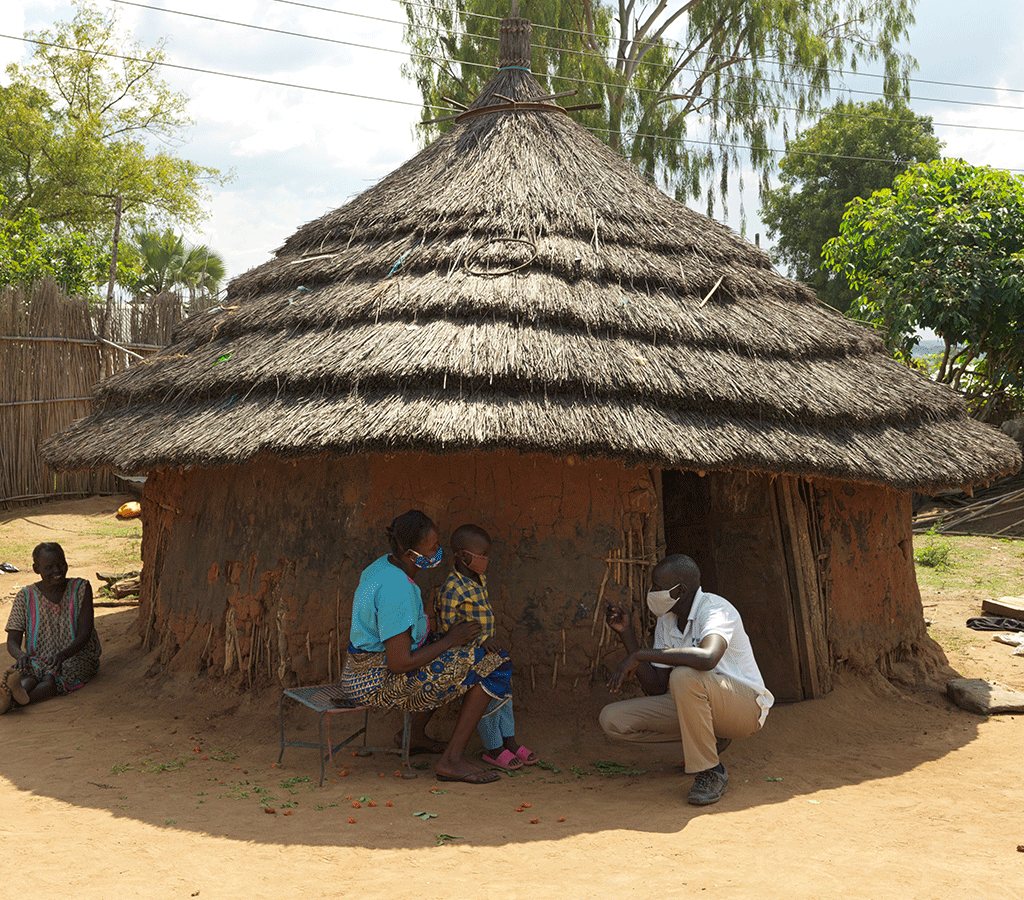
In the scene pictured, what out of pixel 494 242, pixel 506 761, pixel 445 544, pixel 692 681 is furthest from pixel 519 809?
pixel 494 242

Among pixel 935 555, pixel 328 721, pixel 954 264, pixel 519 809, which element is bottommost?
pixel 519 809

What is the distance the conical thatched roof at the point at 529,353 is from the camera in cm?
470

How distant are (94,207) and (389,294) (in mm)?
21028

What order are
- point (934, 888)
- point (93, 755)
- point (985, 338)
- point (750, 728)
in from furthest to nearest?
point (985, 338) → point (93, 755) → point (750, 728) → point (934, 888)

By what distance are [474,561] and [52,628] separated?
3391 mm

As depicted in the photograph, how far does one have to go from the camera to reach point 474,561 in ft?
14.6

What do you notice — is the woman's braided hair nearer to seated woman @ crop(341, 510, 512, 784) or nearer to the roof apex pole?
seated woman @ crop(341, 510, 512, 784)

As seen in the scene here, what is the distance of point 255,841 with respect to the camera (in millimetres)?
3660

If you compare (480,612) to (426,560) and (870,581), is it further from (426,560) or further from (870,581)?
(870,581)

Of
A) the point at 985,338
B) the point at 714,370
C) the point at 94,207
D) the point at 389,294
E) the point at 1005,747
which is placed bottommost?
the point at 1005,747

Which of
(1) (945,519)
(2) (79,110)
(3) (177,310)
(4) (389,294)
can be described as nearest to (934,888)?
(4) (389,294)

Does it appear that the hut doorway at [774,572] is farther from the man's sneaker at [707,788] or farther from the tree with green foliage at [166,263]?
the tree with green foliage at [166,263]

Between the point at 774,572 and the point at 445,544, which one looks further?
the point at 774,572

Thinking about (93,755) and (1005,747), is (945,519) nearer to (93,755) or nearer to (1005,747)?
(1005,747)
